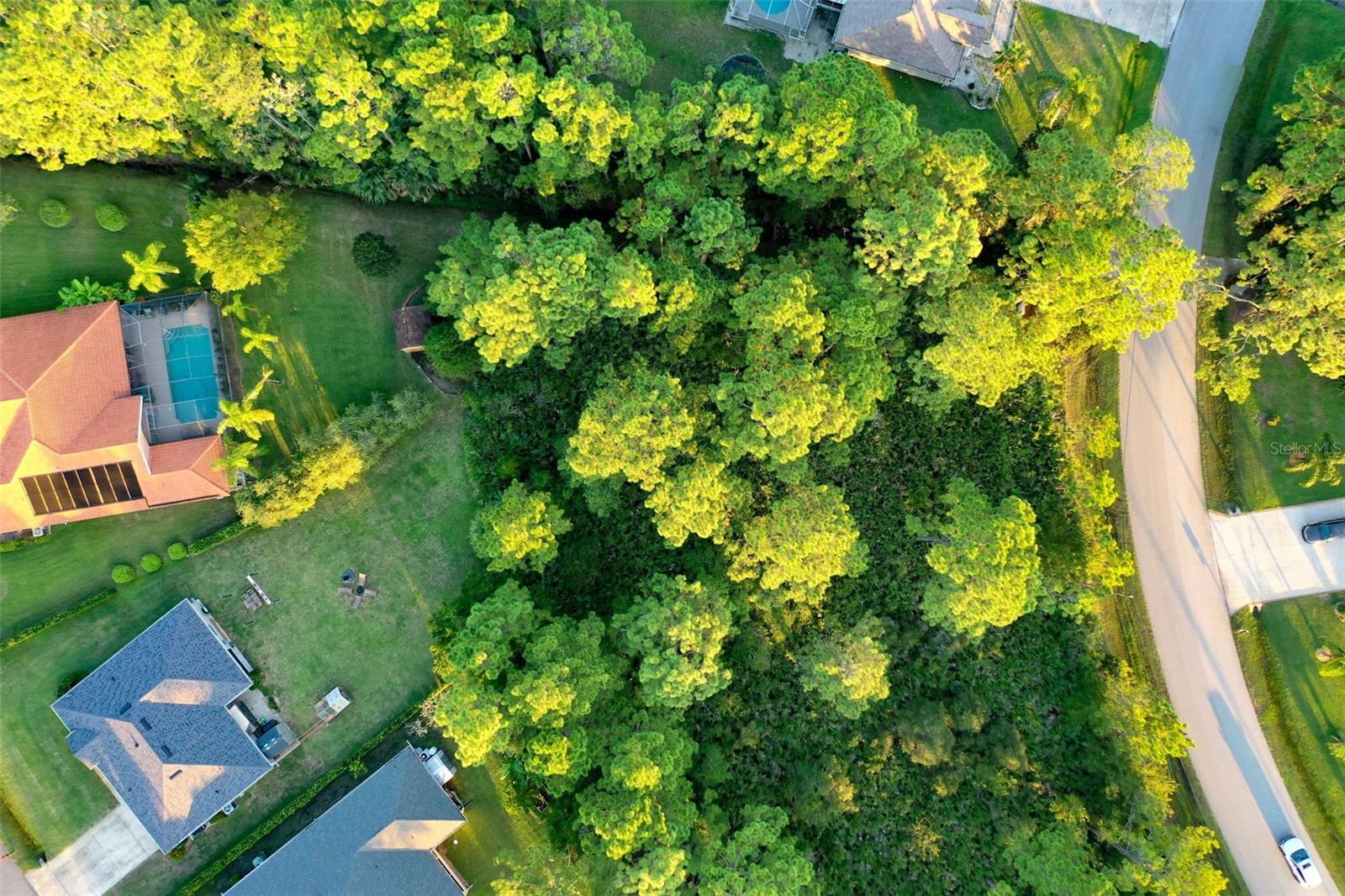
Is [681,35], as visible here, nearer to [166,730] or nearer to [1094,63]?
[1094,63]

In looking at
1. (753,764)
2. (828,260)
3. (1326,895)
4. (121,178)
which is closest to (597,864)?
(753,764)

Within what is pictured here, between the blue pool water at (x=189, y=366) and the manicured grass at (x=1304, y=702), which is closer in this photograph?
the blue pool water at (x=189, y=366)

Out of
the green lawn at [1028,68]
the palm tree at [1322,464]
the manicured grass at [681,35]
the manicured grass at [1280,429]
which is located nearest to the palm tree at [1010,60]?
the green lawn at [1028,68]

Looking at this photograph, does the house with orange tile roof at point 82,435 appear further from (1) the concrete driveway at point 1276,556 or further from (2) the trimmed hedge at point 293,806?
(1) the concrete driveway at point 1276,556

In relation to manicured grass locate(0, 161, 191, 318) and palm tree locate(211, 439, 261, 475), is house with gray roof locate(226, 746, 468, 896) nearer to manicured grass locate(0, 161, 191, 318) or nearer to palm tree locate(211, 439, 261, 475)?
palm tree locate(211, 439, 261, 475)

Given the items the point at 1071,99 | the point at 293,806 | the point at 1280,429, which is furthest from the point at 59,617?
the point at 1280,429

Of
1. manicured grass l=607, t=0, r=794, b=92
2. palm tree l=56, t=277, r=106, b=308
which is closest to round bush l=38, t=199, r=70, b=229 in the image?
palm tree l=56, t=277, r=106, b=308
